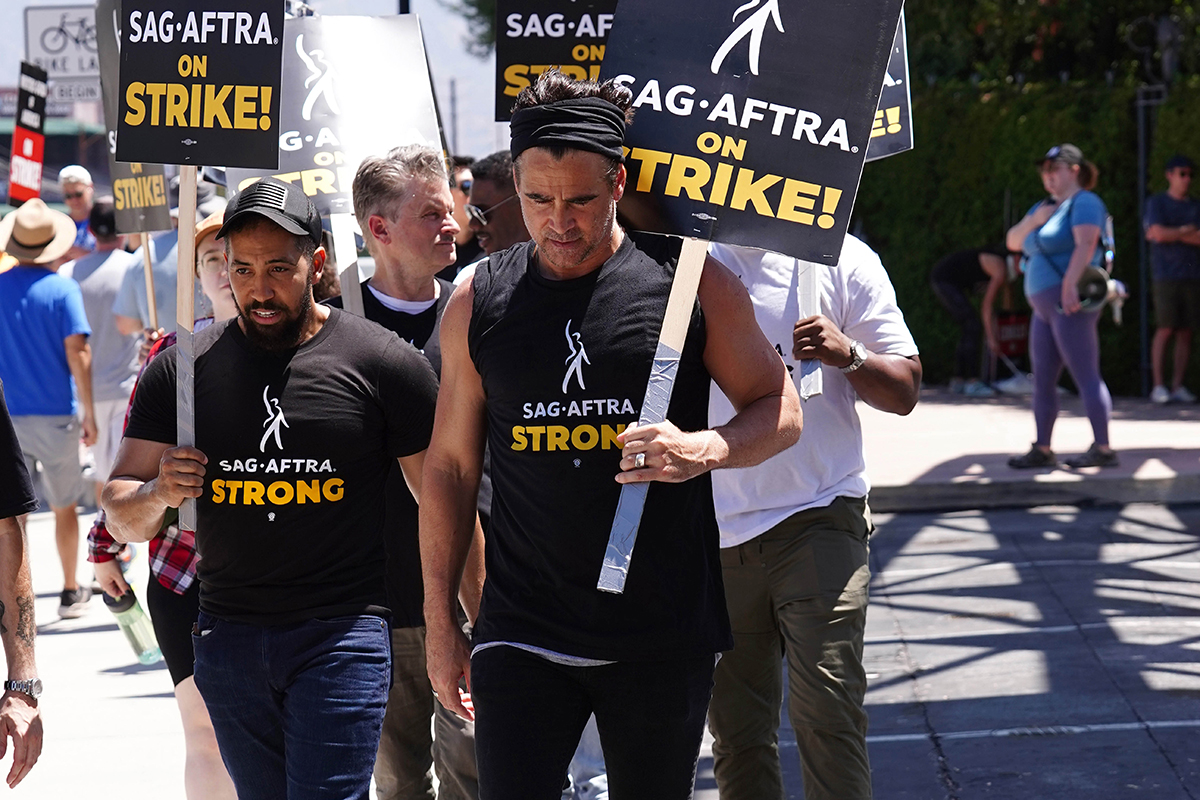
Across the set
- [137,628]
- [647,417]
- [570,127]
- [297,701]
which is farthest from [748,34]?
[137,628]

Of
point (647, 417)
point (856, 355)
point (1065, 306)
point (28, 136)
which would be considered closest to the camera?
point (647, 417)

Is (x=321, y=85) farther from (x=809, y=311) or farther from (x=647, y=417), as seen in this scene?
(x=647, y=417)

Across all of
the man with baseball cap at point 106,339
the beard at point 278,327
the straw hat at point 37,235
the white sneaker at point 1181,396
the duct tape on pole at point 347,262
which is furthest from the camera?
the white sneaker at point 1181,396

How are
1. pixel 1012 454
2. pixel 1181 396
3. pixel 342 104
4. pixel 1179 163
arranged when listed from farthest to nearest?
pixel 1181 396 < pixel 1179 163 < pixel 1012 454 < pixel 342 104

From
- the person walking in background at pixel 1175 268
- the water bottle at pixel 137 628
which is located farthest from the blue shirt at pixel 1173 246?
the water bottle at pixel 137 628

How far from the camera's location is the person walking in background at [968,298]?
15.4 meters

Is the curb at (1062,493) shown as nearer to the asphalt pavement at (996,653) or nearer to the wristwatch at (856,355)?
the asphalt pavement at (996,653)

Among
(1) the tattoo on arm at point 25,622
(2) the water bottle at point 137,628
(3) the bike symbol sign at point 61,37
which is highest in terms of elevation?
(3) the bike symbol sign at point 61,37

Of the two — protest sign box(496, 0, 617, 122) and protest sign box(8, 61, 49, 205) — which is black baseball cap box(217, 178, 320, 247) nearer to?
protest sign box(496, 0, 617, 122)

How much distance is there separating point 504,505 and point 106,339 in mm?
6520

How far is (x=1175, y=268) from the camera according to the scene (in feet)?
43.7

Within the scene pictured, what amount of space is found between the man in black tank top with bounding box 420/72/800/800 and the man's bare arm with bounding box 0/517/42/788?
3.19 ft

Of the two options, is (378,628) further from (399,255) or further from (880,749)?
(880,749)

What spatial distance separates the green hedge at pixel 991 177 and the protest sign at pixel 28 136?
30.2ft
